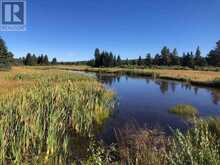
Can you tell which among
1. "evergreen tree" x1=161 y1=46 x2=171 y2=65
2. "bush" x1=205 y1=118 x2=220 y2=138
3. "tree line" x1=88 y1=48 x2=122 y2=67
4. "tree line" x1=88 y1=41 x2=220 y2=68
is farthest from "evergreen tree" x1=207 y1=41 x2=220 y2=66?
"bush" x1=205 y1=118 x2=220 y2=138

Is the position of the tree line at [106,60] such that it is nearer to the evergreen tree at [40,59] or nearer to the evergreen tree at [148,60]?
the evergreen tree at [148,60]

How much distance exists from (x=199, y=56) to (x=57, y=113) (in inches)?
3247

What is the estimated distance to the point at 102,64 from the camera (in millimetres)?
97438

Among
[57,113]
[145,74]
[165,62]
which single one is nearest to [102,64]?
[165,62]

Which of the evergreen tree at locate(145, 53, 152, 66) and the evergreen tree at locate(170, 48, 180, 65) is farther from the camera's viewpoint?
the evergreen tree at locate(145, 53, 152, 66)

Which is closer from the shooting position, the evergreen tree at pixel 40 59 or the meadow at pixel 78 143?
the meadow at pixel 78 143

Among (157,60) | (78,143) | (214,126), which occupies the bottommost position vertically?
(78,143)

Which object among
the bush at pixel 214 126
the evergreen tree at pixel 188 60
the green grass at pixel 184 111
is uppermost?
the evergreen tree at pixel 188 60

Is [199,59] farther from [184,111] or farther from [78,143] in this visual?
[78,143]

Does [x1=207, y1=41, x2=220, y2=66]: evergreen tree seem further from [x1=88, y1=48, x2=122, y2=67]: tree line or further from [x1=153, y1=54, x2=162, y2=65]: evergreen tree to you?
[x1=88, y1=48, x2=122, y2=67]: tree line

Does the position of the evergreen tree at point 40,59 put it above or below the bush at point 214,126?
above

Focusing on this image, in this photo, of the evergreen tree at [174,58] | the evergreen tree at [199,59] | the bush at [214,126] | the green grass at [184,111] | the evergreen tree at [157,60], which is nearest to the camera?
the bush at [214,126]

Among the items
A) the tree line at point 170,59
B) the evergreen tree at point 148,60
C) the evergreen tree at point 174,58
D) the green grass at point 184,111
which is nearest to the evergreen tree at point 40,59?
the tree line at point 170,59

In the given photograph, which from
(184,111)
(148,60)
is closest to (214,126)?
(184,111)
